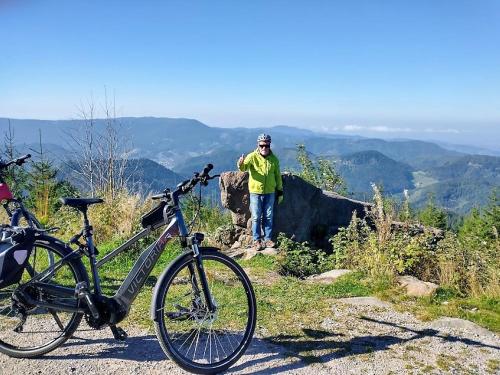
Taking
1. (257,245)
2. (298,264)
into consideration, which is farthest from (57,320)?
(257,245)

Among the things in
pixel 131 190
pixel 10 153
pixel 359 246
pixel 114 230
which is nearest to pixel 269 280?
pixel 359 246

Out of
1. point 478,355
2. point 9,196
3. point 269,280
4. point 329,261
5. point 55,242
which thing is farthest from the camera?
point 329,261

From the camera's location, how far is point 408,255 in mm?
6895

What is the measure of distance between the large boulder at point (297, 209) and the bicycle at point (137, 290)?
5.97 metres

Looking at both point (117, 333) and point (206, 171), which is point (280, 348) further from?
point (206, 171)

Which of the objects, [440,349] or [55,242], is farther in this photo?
[440,349]

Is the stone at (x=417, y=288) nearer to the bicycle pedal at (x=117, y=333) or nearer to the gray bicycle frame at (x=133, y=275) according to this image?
the gray bicycle frame at (x=133, y=275)

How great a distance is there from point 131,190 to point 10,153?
232 inches

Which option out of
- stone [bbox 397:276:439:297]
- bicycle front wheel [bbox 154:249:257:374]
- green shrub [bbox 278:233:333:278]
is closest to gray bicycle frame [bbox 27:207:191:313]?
bicycle front wheel [bbox 154:249:257:374]

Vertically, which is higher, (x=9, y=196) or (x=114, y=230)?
(x=9, y=196)

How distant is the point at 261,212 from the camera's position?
9203mm

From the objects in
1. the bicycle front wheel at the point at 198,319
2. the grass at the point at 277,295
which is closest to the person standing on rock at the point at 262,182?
the grass at the point at 277,295

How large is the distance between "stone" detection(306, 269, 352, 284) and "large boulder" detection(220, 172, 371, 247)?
2961 mm

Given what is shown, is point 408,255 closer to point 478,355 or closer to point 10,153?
point 478,355
